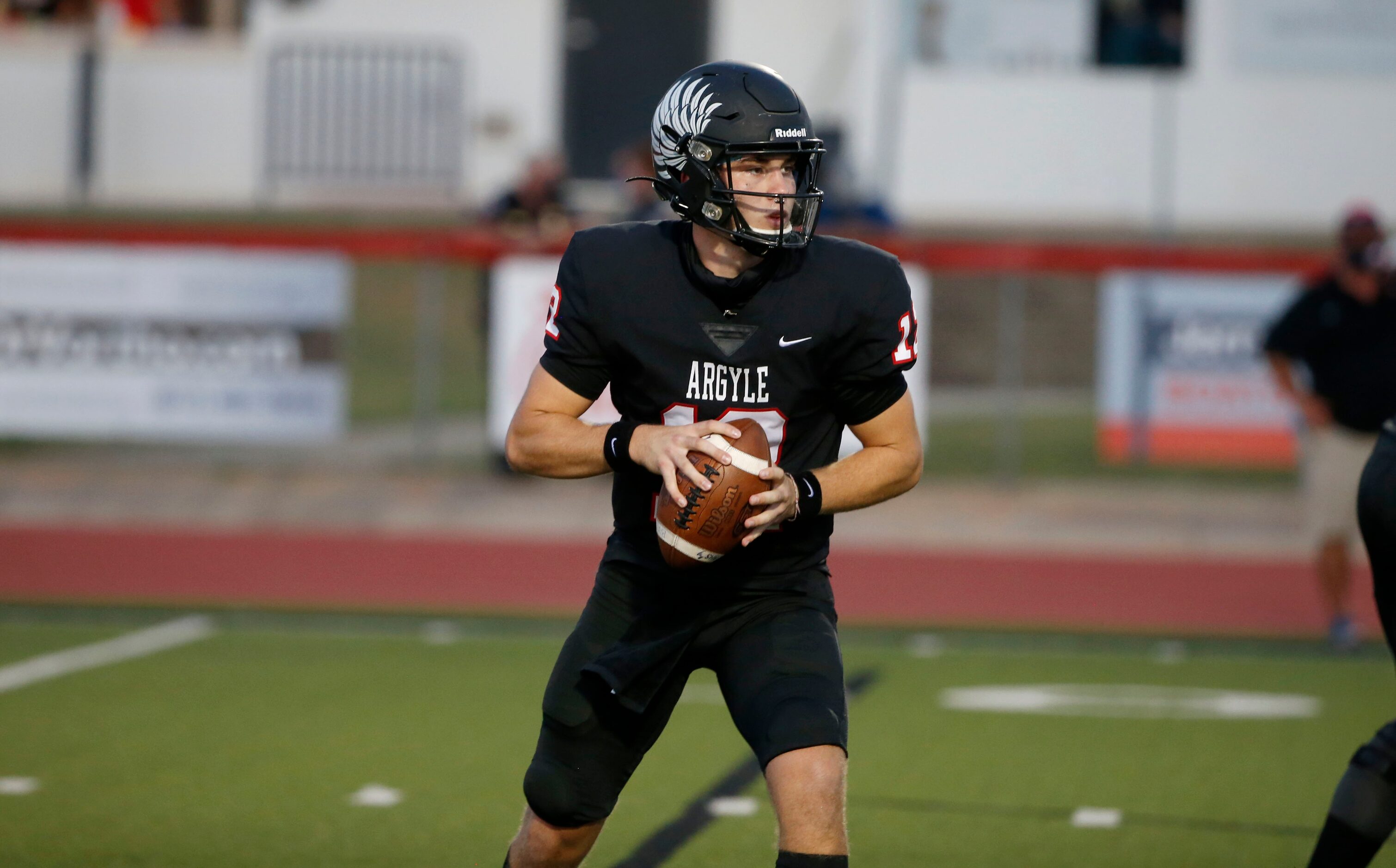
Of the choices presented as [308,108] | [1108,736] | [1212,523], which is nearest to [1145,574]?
[1212,523]

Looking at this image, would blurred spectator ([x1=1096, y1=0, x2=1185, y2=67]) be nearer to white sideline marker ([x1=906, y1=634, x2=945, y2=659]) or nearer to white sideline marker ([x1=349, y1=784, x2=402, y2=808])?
white sideline marker ([x1=906, y1=634, x2=945, y2=659])

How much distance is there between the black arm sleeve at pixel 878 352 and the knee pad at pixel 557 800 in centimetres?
100

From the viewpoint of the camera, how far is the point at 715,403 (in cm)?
372

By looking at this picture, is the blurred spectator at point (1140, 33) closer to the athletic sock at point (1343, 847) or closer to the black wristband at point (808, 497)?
the athletic sock at point (1343, 847)

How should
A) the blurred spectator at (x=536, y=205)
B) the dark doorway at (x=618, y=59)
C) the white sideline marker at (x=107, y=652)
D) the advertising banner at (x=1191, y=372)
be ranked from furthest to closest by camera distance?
the dark doorway at (x=618, y=59)
the blurred spectator at (x=536, y=205)
the advertising banner at (x=1191, y=372)
the white sideline marker at (x=107, y=652)

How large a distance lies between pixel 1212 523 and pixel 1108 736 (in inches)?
192

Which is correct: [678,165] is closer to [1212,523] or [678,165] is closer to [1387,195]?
[1212,523]

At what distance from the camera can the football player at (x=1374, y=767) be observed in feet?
12.8

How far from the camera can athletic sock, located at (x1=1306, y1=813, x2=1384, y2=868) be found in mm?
3926

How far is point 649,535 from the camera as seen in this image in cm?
388

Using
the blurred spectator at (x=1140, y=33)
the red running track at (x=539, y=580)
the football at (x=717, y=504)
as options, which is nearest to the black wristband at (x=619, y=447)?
the football at (x=717, y=504)

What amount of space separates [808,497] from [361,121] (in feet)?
45.3

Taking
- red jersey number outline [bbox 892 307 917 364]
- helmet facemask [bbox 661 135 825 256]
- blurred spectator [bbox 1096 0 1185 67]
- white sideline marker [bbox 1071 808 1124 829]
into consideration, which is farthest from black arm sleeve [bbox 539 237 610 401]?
blurred spectator [bbox 1096 0 1185 67]

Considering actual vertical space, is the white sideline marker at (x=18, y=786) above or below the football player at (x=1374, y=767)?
below
